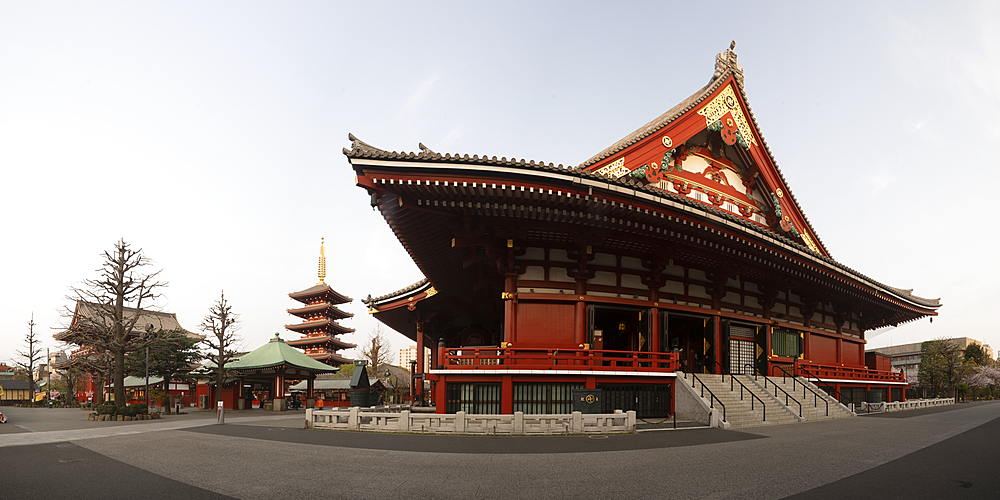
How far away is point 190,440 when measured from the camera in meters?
14.9

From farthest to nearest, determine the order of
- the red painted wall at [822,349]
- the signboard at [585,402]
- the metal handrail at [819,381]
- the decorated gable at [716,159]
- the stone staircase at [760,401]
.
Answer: the red painted wall at [822,349] → the metal handrail at [819,381] → the decorated gable at [716,159] → the stone staircase at [760,401] → the signboard at [585,402]

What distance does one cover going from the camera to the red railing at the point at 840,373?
24.0m

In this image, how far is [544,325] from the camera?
694 inches

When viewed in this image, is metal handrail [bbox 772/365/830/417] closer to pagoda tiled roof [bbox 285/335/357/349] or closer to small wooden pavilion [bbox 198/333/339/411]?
small wooden pavilion [bbox 198/333/339/411]

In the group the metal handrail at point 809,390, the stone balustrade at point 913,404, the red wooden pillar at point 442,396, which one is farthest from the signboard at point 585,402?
the stone balustrade at point 913,404

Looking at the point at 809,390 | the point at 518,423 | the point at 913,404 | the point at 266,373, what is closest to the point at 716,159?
the point at 809,390

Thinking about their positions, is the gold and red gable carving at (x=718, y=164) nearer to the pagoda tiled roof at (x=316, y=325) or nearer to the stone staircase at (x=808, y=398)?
the stone staircase at (x=808, y=398)

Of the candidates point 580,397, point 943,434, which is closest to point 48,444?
point 580,397

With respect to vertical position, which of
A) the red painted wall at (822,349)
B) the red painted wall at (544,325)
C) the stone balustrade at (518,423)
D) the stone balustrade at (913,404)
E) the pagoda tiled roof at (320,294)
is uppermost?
the pagoda tiled roof at (320,294)

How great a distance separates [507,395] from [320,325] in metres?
59.9

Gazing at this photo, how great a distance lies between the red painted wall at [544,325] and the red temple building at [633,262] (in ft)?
0.16

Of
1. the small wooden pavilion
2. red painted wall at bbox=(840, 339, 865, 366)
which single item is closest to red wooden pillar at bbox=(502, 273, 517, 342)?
red painted wall at bbox=(840, 339, 865, 366)

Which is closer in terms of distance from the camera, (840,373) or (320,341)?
(840,373)

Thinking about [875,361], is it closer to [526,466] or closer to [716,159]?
[716,159]
